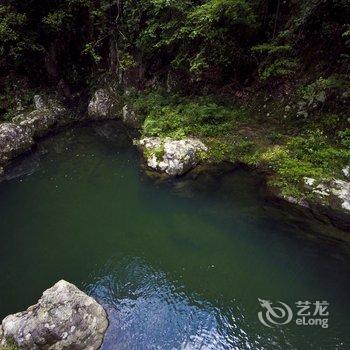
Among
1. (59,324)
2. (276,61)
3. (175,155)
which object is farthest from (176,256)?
(276,61)

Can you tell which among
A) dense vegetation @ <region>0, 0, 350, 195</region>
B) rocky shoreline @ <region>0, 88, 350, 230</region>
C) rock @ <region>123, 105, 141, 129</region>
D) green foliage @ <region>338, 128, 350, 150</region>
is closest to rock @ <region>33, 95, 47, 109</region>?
rocky shoreline @ <region>0, 88, 350, 230</region>

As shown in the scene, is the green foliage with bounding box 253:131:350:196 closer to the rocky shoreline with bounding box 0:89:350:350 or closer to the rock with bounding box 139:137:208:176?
the rocky shoreline with bounding box 0:89:350:350

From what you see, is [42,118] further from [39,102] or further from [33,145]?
[33,145]

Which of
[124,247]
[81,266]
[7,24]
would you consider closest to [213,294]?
[124,247]

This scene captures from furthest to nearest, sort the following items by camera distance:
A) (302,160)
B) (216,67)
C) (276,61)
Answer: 1. (216,67)
2. (276,61)
3. (302,160)

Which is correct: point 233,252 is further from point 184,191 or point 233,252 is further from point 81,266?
point 81,266

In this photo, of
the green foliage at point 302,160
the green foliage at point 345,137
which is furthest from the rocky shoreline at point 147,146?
the green foliage at point 345,137
